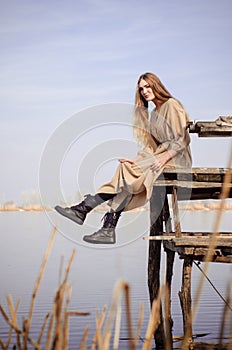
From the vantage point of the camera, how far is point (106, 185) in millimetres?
5613

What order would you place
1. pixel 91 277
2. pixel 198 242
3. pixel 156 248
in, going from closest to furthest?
1. pixel 198 242
2. pixel 156 248
3. pixel 91 277

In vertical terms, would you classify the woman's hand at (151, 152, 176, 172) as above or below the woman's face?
below

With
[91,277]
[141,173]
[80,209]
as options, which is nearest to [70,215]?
[80,209]

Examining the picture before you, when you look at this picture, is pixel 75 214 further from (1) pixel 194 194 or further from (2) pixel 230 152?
(2) pixel 230 152

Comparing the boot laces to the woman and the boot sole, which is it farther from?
the boot sole

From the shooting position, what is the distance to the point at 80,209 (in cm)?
557

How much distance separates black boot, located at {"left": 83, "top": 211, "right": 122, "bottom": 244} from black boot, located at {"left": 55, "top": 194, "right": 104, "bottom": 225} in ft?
0.43

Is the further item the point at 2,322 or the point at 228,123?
the point at 2,322

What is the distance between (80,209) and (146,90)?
1.06 meters

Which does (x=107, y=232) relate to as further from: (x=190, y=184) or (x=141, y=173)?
(x=190, y=184)

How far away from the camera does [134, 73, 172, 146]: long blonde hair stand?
5863 mm

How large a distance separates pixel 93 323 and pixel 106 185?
4.74 feet

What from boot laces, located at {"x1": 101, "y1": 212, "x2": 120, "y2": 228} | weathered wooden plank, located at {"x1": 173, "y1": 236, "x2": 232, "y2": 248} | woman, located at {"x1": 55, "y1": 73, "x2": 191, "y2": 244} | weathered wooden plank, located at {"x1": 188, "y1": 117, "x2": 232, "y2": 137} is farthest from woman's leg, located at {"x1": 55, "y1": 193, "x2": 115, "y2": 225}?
weathered wooden plank, located at {"x1": 188, "y1": 117, "x2": 232, "y2": 137}

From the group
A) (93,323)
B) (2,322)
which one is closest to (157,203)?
(93,323)
